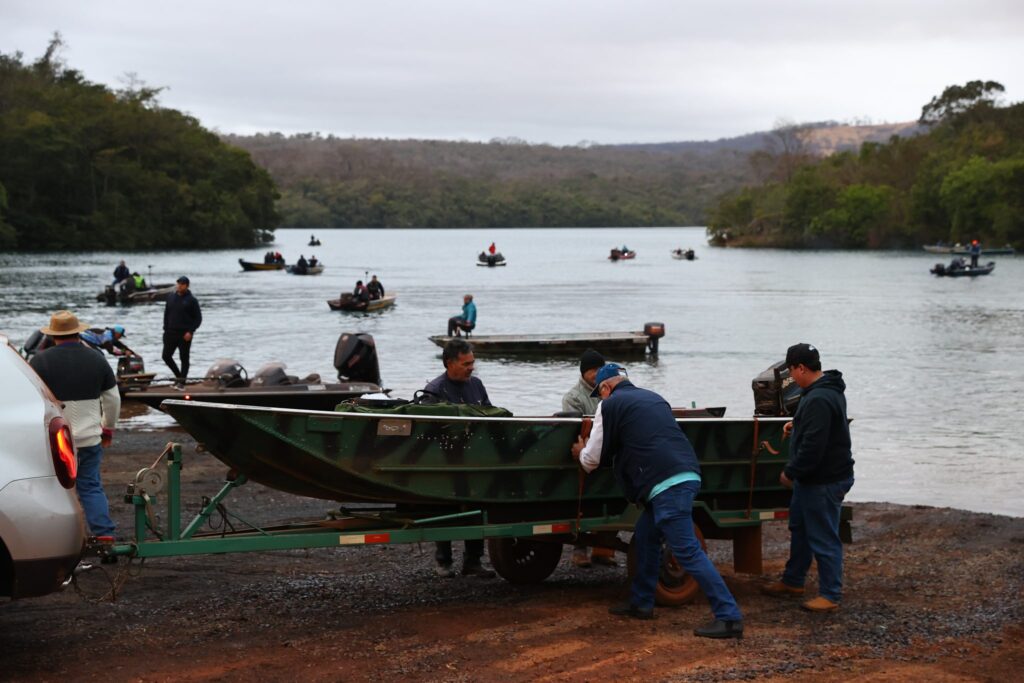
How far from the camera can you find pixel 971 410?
2608 cm

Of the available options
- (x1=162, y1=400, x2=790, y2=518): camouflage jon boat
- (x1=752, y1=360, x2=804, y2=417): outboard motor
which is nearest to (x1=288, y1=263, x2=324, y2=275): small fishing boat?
(x1=752, y1=360, x2=804, y2=417): outboard motor

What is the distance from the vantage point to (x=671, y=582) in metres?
8.66

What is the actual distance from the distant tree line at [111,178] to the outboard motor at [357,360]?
4079 inches

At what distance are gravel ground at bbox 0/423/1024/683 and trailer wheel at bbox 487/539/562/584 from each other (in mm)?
126

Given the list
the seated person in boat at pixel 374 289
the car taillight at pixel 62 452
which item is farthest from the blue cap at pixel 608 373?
the seated person in boat at pixel 374 289

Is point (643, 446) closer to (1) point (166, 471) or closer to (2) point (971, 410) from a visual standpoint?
(1) point (166, 471)

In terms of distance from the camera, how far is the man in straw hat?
9242mm

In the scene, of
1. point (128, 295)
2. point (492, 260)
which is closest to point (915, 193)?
point (492, 260)

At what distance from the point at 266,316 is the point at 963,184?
10643 centimetres

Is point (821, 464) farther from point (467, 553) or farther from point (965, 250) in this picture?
point (965, 250)

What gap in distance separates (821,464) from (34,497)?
15.9ft

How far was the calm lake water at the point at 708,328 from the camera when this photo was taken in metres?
21.2

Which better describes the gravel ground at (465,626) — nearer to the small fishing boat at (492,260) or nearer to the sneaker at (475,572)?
the sneaker at (475,572)

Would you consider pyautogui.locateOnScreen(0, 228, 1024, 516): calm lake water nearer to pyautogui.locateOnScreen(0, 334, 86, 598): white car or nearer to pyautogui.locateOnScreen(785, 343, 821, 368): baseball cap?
pyautogui.locateOnScreen(785, 343, 821, 368): baseball cap
